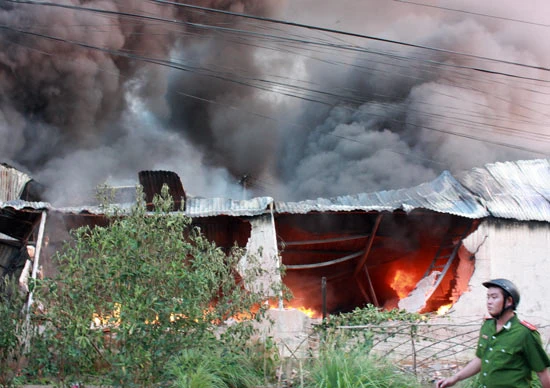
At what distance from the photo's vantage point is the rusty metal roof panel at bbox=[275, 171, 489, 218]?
1053cm

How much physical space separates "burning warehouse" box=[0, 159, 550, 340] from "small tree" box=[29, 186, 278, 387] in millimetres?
4761

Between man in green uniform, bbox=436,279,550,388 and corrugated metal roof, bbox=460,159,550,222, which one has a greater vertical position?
corrugated metal roof, bbox=460,159,550,222

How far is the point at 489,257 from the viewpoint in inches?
435

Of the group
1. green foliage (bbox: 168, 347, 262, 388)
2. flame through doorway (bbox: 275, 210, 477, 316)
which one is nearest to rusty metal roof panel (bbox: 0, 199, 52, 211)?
flame through doorway (bbox: 275, 210, 477, 316)

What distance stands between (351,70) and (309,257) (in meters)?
13.8

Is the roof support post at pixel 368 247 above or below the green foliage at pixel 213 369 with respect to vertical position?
above

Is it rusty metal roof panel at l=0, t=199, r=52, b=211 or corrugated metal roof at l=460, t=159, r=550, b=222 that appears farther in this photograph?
corrugated metal roof at l=460, t=159, r=550, b=222

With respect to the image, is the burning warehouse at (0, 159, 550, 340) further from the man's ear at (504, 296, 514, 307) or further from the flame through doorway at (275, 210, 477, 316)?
the man's ear at (504, 296, 514, 307)

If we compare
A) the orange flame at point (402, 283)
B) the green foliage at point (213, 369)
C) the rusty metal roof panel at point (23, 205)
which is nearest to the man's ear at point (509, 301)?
the green foliage at point (213, 369)

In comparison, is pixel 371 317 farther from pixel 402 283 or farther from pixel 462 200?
pixel 402 283

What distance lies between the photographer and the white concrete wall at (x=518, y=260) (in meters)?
11.0

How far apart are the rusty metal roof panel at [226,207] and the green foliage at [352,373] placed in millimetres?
4701

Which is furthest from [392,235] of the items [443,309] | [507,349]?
[507,349]

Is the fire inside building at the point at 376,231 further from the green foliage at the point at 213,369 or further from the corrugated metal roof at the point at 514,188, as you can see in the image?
the green foliage at the point at 213,369
